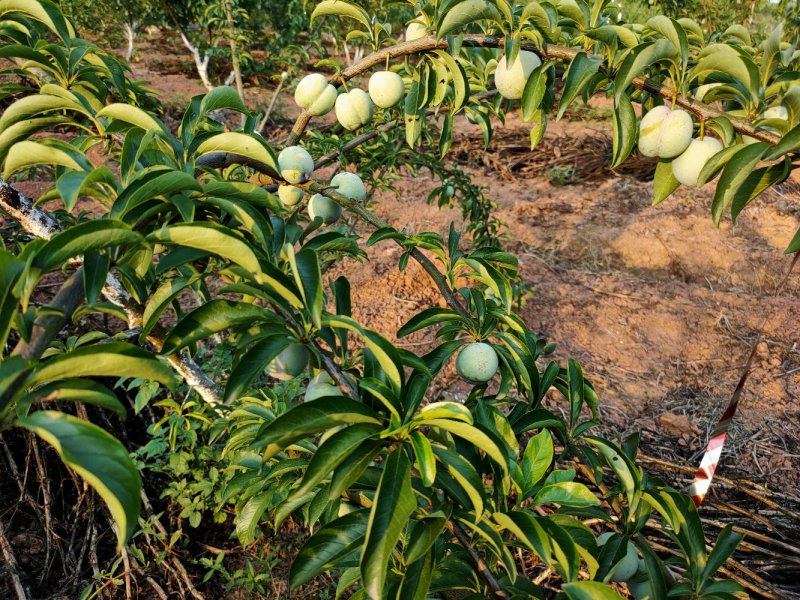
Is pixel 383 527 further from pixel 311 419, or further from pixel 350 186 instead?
pixel 350 186

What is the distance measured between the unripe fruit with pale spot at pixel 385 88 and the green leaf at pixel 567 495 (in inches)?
28.2

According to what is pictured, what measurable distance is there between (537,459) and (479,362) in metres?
0.21

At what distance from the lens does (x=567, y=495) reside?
2.31 feet

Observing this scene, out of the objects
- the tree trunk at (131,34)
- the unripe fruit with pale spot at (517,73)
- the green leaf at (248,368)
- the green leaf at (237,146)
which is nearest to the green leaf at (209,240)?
the green leaf at (248,368)

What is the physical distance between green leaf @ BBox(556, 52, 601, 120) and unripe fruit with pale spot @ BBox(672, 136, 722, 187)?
0.18 metres

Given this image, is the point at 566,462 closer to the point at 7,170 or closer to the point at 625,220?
the point at 7,170

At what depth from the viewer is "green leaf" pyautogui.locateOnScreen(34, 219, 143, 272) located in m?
0.45

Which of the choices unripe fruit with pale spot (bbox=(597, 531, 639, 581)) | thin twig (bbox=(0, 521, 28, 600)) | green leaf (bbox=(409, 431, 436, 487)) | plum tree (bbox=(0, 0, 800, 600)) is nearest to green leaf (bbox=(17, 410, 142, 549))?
plum tree (bbox=(0, 0, 800, 600))

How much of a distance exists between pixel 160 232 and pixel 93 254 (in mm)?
61

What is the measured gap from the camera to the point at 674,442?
7.41 ft

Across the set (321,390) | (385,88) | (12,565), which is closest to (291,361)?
(321,390)

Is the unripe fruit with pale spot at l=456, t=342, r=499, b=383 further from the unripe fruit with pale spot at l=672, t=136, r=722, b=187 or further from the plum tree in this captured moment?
the unripe fruit with pale spot at l=672, t=136, r=722, b=187

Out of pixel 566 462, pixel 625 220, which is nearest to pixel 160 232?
pixel 566 462

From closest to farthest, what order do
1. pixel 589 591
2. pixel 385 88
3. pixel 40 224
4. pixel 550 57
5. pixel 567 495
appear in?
pixel 589 591, pixel 567 495, pixel 550 57, pixel 385 88, pixel 40 224
